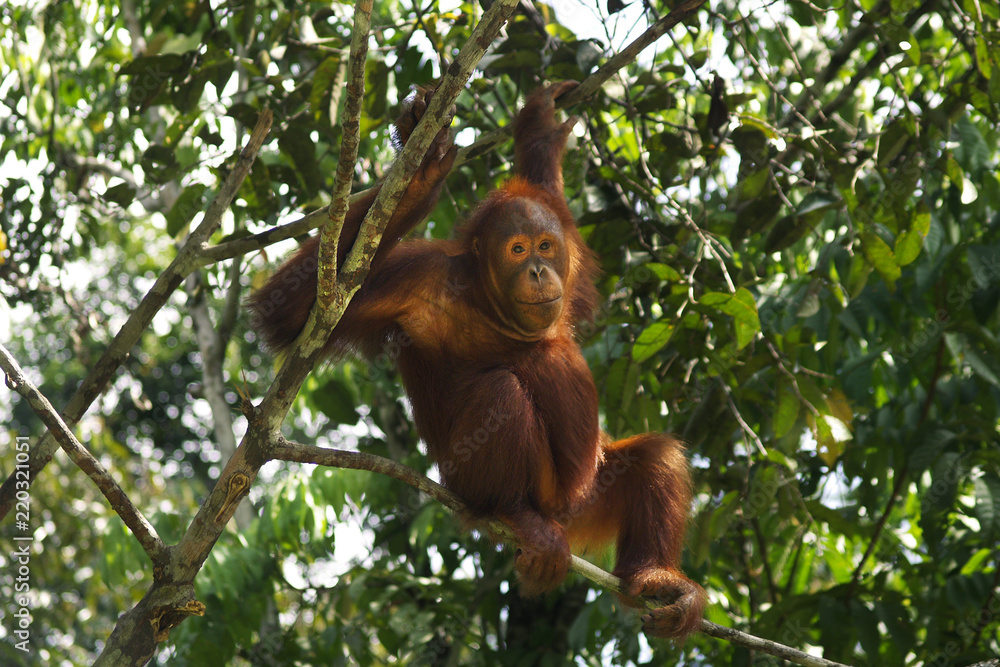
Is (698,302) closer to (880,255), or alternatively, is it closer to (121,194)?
(880,255)

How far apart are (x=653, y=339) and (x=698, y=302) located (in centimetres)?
23

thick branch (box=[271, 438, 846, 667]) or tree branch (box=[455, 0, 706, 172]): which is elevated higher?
tree branch (box=[455, 0, 706, 172])

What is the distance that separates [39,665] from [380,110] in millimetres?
7360

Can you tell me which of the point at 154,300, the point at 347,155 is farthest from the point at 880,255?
the point at 154,300

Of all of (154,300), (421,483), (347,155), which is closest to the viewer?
(347,155)

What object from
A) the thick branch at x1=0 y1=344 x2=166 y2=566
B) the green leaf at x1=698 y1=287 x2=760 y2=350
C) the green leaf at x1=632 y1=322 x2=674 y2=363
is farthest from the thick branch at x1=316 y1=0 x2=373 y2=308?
the green leaf at x1=698 y1=287 x2=760 y2=350

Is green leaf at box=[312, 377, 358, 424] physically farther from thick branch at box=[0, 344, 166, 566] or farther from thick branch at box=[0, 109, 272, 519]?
thick branch at box=[0, 344, 166, 566]

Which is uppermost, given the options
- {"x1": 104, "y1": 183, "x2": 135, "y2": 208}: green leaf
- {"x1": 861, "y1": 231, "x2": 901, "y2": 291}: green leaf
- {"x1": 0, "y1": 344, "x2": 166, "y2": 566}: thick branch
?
{"x1": 104, "y1": 183, "x2": 135, "y2": 208}: green leaf

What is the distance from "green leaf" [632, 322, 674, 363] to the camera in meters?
3.33

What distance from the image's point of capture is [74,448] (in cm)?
225

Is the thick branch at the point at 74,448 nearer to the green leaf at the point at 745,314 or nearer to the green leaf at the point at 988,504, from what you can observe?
the green leaf at the point at 745,314

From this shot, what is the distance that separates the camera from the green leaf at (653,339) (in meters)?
3.33

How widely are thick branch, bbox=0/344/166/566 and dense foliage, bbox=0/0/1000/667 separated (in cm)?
182

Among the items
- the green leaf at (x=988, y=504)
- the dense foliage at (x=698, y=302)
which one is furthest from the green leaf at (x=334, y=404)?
the green leaf at (x=988, y=504)
